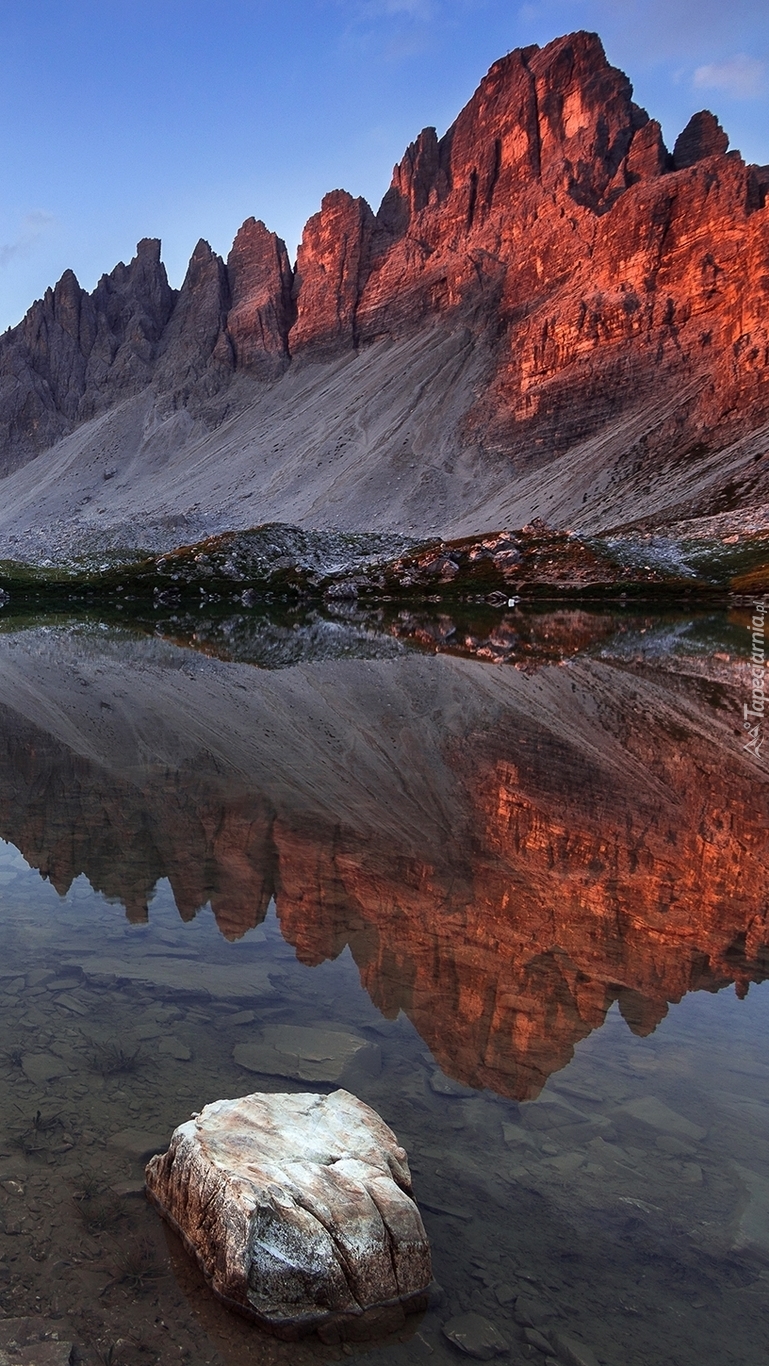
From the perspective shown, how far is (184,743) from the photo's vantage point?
25016 millimetres

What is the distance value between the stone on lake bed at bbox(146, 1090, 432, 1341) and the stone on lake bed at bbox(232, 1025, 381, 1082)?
5.65ft

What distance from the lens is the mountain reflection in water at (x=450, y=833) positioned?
36.0ft

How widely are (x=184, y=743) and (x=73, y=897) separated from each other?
38.0 ft

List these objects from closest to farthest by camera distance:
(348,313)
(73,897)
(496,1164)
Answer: (496,1164) → (73,897) → (348,313)

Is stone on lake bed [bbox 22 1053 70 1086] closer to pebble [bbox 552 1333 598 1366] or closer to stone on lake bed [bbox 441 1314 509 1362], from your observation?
stone on lake bed [bbox 441 1314 509 1362]

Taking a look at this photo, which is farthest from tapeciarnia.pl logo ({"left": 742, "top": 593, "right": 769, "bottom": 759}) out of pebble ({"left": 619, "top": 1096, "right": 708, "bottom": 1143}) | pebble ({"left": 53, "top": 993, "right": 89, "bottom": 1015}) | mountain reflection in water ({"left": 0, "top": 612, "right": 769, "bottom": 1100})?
pebble ({"left": 53, "top": 993, "right": 89, "bottom": 1015})

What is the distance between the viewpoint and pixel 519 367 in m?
158

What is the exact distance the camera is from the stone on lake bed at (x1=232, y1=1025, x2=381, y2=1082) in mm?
9023

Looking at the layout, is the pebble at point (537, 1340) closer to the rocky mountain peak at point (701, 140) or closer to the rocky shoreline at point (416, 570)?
the rocky shoreline at point (416, 570)

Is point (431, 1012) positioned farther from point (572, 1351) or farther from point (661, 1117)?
point (572, 1351)

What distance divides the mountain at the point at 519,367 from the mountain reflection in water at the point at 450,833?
92879 millimetres

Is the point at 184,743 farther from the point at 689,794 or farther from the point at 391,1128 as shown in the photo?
the point at 391,1128

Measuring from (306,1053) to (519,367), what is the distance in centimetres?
16224

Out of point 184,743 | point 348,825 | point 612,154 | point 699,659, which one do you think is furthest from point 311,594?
point 612,154
